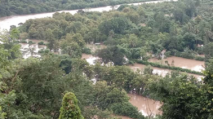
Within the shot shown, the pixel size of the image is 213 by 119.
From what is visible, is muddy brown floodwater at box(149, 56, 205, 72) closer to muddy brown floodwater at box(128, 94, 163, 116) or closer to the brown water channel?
the brown water channel

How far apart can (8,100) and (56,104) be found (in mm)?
2578

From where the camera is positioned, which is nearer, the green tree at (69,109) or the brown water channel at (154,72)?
the green tree at (69,109)

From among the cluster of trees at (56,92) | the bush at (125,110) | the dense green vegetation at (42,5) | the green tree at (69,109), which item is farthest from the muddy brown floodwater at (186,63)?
the dense green vegetation at (42,5)

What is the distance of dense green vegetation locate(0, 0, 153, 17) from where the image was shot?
111ft

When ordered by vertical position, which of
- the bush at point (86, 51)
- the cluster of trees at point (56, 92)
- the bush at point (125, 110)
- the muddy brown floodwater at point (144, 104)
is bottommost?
the muddy brown floodwater at point (144, 104)

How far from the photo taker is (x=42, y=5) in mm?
36812

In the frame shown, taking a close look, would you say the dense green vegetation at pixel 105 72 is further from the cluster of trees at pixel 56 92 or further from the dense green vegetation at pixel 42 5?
the dense green vegetation at pixel 42 5

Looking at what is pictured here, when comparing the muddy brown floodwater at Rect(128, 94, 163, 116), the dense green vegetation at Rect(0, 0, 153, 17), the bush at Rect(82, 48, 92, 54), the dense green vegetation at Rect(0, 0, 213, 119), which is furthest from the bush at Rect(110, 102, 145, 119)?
the dense green vegetation at Rect(0, 0, 153, 17)

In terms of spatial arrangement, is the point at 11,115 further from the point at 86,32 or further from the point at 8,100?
the point at 86,32

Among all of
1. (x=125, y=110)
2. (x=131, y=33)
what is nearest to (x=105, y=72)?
(x=125, y=110)

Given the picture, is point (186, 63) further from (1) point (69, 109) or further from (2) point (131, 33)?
(1) point (69, 109)

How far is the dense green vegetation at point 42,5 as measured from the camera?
111ft

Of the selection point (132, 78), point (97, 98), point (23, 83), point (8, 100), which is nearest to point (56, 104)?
point (23, 83)

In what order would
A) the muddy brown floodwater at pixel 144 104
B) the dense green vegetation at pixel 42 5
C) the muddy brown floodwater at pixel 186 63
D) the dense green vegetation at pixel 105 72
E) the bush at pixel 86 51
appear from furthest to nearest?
the dense green vegetation at pixel 42 5
the bush at pixel 86 51
the muddy brown floodwater at pixel 186 63
the muddy brown floodwater at pixel 144 104
the dense green vegetation at pixel 105 72
